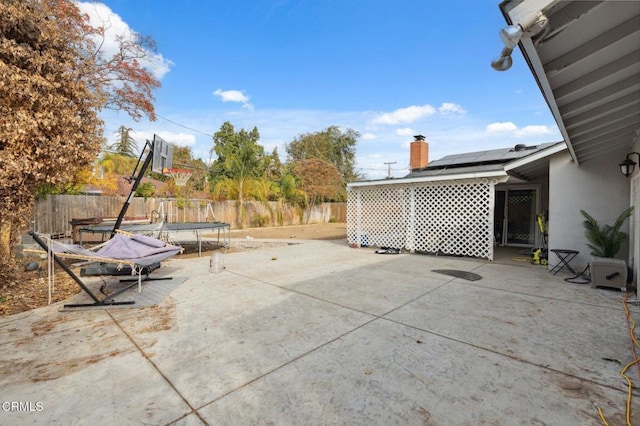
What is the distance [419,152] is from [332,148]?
22.0 m

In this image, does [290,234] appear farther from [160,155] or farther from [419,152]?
[160,155]

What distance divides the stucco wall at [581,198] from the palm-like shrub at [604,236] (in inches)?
13.4

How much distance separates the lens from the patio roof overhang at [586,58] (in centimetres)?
199

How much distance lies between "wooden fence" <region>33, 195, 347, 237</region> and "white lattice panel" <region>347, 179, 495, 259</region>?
6933mm

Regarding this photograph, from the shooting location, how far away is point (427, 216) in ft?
30.6

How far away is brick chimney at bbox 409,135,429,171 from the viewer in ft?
48.0

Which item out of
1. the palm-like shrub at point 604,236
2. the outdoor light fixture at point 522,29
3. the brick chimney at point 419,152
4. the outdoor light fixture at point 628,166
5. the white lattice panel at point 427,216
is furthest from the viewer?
the brick chimney at point 419,152

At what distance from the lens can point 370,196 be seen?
10.8 meters

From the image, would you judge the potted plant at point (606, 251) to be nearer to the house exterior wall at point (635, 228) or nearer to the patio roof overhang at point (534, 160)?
the house exterior wall at point (635, 228)

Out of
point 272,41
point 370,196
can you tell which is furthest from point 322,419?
point 272,41

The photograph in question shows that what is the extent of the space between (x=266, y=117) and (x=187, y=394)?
25.0 meters

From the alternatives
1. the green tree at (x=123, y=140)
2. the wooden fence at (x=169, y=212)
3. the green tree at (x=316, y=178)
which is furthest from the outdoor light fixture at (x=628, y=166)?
the green tree at (x=316, y=178)

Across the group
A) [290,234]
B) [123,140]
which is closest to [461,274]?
[290,234]

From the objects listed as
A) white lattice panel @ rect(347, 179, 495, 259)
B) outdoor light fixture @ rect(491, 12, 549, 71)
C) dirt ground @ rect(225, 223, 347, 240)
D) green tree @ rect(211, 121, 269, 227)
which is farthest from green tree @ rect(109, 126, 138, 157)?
outdoor light fixture @ rect(491, 12, 549, 71)
